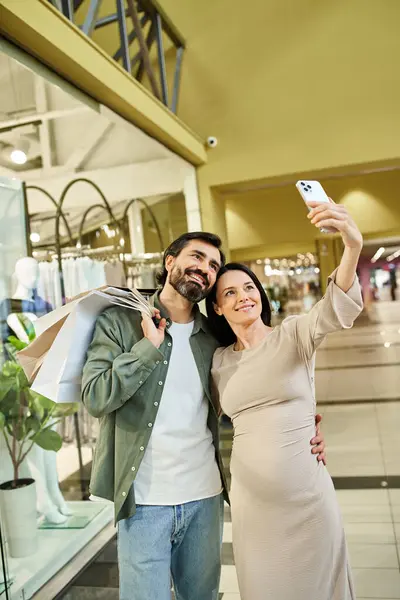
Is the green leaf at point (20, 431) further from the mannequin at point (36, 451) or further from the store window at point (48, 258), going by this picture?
the mannequin at point (36, 451)

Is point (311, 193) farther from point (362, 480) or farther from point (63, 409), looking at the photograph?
point (362, 480)

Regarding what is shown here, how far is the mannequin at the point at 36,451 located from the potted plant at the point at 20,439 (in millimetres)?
208

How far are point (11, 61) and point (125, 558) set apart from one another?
2401 mm

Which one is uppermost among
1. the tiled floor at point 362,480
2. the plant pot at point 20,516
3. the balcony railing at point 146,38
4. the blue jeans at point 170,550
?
the balcony railing at point 146,38

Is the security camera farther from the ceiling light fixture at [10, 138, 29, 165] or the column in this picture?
the ceiling light fixture at [10, 138, 29, 165]

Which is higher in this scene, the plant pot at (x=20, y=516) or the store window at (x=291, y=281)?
the store window at (x=291, y=281)

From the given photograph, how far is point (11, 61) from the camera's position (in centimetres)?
285

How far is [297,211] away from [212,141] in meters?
5.44

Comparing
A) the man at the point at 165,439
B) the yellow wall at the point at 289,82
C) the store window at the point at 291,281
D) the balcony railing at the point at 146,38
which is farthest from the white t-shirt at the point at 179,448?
the store window at the point at 291,281

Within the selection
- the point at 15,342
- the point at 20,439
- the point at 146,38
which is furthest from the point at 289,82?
the point at 20,439

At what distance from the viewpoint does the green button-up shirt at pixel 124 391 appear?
1.47 metres

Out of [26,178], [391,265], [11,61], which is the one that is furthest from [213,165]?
[391,265]

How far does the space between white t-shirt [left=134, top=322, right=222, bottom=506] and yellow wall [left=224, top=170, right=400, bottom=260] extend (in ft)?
28.6

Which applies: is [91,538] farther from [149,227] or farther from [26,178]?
[149,227]
